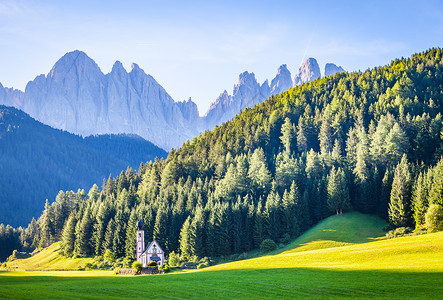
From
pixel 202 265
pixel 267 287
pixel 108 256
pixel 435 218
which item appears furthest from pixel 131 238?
pixel 267 287

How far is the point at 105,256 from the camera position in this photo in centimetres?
11375

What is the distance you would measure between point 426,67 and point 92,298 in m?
164

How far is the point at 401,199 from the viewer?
309 ft

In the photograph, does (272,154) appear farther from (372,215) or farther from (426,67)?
(426,67)

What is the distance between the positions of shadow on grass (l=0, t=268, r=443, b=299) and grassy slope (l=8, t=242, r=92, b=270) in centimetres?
8029

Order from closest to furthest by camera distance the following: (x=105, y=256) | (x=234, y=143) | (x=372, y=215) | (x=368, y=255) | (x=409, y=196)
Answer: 1. (x=368, y=255)
2. (x=409, y=196)
3. (x=372, y=215)
4. (x=105, y=256)
5. (x=234, y=143)

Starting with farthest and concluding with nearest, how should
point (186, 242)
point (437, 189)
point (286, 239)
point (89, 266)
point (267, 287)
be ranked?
point (89, 266) → point (186, 242) → point (286, 239) → point (437, 189) → point (267, 287)

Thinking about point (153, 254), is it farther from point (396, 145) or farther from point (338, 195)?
point (396, 145)

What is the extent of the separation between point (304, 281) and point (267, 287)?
4.72m

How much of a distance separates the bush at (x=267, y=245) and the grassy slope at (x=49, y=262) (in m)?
51.6

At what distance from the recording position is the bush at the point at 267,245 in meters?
96.4

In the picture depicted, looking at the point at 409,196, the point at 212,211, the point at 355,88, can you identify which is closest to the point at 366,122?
the point at 355,88

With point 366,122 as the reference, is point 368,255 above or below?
below

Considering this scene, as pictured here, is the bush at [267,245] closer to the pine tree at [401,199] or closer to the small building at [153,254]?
the small building at [153,254]
